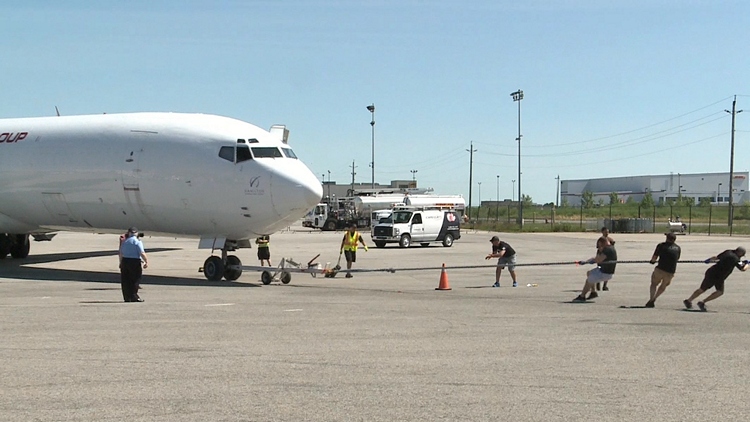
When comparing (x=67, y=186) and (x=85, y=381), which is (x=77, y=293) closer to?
(x=67, y=186)

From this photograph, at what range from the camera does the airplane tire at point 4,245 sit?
3042 cm

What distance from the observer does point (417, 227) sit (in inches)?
1932

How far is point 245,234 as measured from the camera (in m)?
23.5

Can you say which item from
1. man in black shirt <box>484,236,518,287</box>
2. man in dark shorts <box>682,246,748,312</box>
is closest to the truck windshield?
man in black shirt <box>484,236,518,287</box>

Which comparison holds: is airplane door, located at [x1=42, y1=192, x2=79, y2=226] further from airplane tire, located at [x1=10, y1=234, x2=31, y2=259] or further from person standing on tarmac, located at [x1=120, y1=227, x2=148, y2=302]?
person standing on tarmac, located at [x1=120, y1=227, x2=148, y2=302]

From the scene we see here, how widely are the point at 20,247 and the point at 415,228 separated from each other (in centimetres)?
2306

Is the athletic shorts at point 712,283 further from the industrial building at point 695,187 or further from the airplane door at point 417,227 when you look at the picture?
the industrial building at point 695,187

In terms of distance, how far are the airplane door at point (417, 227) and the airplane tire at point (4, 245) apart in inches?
915

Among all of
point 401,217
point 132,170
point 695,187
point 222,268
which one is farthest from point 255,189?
point 695,187

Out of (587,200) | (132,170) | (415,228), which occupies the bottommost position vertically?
(415,228)

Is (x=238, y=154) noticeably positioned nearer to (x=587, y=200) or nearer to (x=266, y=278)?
(x=266, y=278)

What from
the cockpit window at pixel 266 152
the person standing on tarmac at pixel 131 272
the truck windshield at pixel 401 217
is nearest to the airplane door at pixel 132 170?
the cockpit window at pixel 266 152

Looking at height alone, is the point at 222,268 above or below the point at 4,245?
below

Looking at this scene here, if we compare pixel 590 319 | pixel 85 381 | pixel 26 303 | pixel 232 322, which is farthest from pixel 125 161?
pixel 85 381
